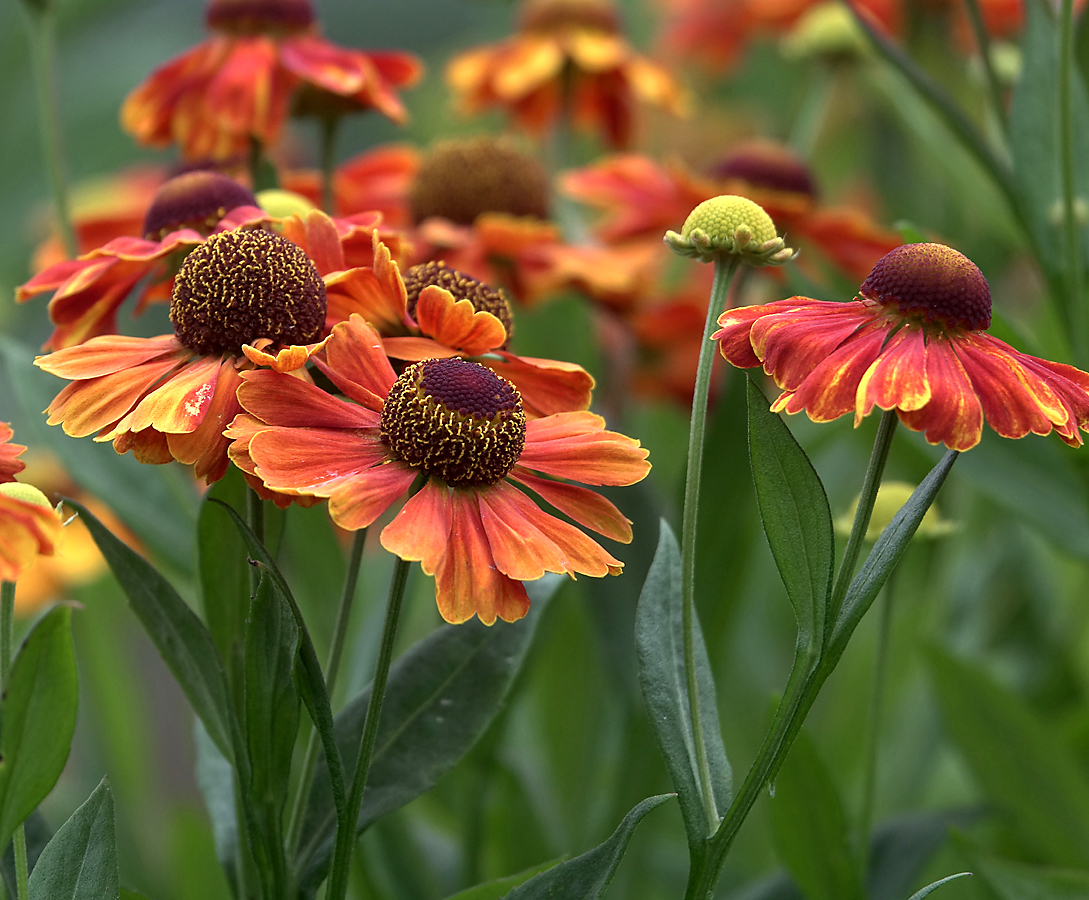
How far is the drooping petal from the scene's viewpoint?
34 cm

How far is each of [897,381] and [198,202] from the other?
299 millimetres

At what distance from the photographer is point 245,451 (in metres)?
0.35

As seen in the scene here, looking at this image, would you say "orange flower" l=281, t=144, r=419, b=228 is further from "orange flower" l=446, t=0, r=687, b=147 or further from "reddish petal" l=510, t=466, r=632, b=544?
"reddish petal" l=510, t=466, r=632, b=544

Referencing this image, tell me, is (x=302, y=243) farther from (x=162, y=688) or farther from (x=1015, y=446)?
(x=162, y=688)

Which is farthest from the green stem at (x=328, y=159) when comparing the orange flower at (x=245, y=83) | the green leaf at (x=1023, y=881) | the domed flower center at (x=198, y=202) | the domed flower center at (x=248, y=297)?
the green leaf at (x=1023, y=881)

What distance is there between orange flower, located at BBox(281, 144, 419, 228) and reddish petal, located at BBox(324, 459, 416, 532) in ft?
1.16

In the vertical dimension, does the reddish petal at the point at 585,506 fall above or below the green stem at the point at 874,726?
above

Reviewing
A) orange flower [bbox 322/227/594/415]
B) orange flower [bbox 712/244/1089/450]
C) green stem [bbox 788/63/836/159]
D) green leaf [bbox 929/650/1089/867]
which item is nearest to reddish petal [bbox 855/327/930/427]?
orange flower [bbox 712/244/1089/450]

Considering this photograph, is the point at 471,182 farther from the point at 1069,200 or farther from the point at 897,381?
the point at 897,381

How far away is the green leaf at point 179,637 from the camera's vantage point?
1.34ft

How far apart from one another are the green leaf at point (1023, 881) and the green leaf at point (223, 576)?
331mm

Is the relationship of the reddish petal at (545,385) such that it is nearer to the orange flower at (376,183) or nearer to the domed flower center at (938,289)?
the domed flower center at (938,289)

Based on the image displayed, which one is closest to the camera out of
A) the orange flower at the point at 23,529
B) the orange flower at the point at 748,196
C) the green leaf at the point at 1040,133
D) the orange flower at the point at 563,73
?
the orange flower at the point at 23,529

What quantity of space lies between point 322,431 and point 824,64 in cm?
76
